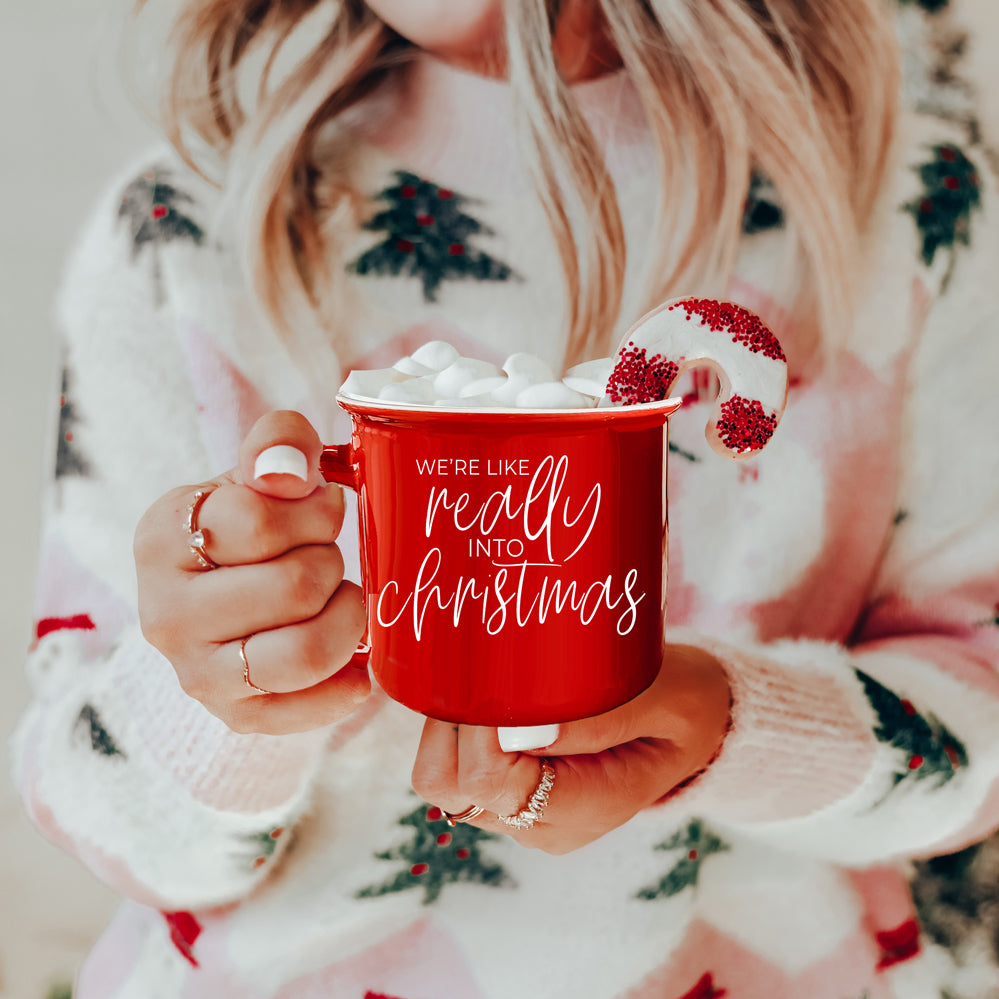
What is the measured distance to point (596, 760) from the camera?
0.52 m

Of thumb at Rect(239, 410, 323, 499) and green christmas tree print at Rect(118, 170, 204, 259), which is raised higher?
green christmas tree print at Rect(118, 170, 204, 259)

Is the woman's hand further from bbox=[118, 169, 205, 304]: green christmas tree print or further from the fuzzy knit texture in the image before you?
bbox=[118, 169, 205, 304]: green christmas tree print

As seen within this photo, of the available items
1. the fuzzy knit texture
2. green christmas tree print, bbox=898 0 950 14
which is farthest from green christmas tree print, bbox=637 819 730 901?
green christmas tree print, bbox=898 0 950 14

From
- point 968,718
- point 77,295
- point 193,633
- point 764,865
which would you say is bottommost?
point 764,865

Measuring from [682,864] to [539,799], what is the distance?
0.36m

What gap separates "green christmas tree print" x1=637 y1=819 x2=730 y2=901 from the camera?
2.50 feet

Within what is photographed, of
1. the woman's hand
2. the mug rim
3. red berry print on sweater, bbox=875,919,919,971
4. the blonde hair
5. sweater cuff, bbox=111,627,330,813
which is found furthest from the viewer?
red berry print on sweater, bbox=875,919,919,971

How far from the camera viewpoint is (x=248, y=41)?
2.59 ft

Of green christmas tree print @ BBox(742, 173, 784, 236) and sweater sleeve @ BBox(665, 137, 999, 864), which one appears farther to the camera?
green christmas tree print @ BBox(742, 173, 784, 236)

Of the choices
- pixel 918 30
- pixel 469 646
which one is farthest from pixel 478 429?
pixel 918 30

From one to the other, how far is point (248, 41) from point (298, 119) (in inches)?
5.5

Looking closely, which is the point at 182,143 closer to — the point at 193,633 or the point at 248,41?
the point at 248,41

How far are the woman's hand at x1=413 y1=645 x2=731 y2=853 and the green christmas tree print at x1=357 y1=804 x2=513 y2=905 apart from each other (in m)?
0.25

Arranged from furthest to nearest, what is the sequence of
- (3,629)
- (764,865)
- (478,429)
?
(3,629)
(764,865)
(478,429)
